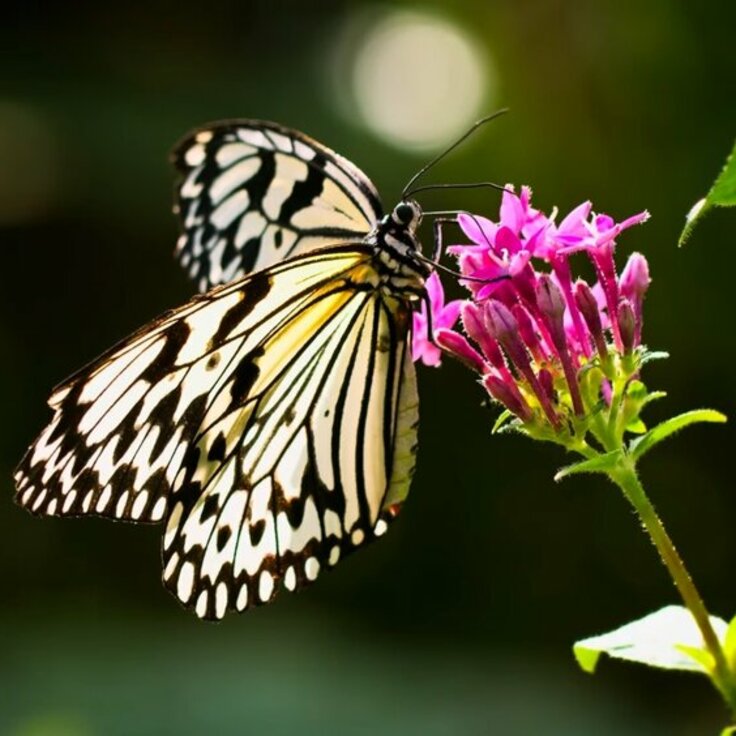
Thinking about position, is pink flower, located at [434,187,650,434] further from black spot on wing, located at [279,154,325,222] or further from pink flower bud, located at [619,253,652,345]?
black spot on wing, located at [279,154,325,222]

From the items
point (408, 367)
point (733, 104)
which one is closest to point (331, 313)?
→ point (408, 367)

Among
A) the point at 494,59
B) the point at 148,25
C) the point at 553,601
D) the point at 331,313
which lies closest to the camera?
the point at 331,313

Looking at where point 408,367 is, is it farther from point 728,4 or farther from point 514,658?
point 728,4

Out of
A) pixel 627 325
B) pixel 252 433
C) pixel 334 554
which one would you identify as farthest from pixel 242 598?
pixel 627 325

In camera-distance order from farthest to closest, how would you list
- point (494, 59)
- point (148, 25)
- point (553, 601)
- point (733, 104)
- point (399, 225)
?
point (148, 25), point (494, 59), point (553, 601), point (733, 104), point (399, 225)

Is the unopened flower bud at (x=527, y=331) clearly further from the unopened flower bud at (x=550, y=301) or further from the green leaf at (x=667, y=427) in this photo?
the green leaf at (x=667, y=427)

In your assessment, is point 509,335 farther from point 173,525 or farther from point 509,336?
point 173,525
